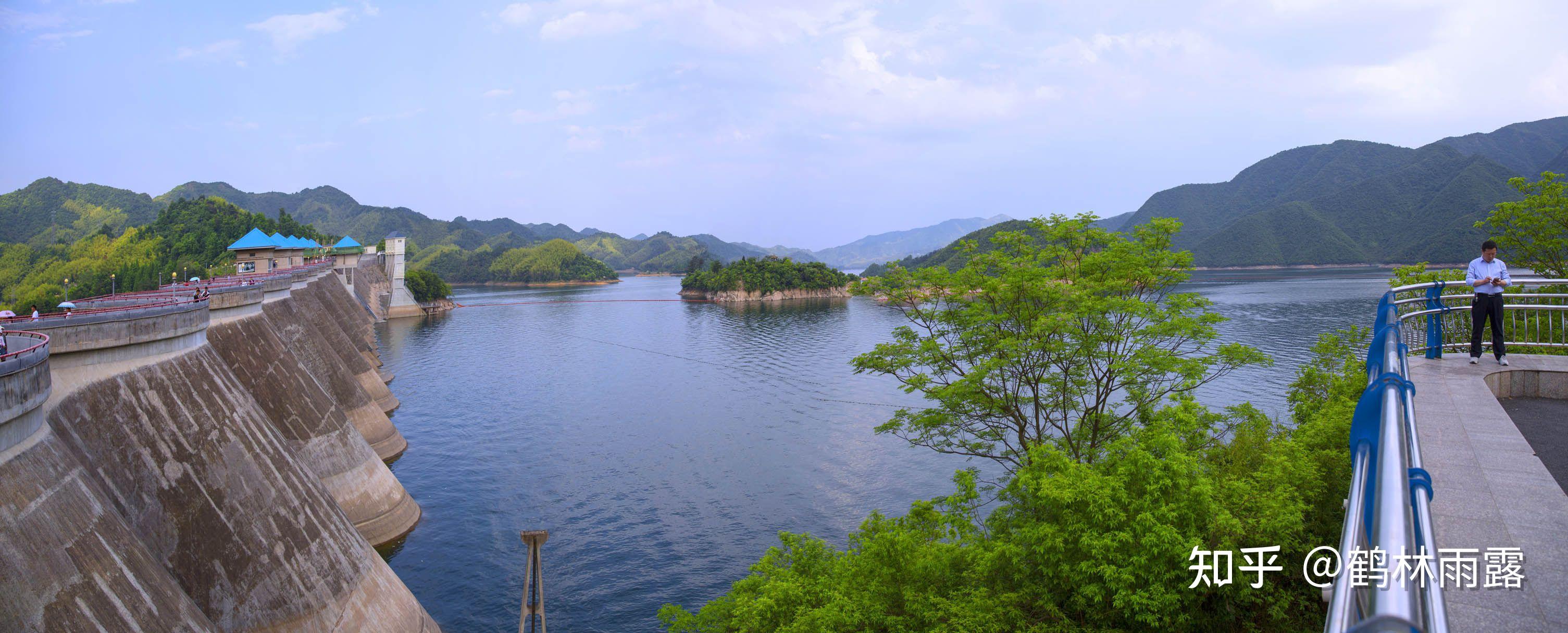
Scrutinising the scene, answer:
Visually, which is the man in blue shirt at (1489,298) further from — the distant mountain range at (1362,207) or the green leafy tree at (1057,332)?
the distant mountain range at (1362,207)

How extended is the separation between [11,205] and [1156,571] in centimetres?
14669

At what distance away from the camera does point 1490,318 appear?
33.5 ft

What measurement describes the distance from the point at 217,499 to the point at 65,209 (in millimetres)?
146367

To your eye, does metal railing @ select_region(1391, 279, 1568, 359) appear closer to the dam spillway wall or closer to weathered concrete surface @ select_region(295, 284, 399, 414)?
the dam spillway wall

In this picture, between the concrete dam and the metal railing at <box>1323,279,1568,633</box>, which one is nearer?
the metal railing at <box>1323,279,1568,633</box>

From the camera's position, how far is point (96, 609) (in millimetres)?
8922

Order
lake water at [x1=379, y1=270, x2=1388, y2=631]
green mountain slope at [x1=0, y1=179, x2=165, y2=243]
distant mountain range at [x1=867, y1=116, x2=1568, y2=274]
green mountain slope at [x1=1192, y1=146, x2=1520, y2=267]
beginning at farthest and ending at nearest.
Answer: green mountain slope at [x1=1192, y1=146, x2=1520, y2=267]
distant mountain range at [x1=867, y1=116, x2=1568, y2=274]
green mountain slope at [x1=0, y1=179, x2=165, y2=243]
lake water at [x1=379, y1=270, x2=1388, y2=631]

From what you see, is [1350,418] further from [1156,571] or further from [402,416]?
[402,416]

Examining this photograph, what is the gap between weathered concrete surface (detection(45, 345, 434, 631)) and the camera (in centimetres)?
1181

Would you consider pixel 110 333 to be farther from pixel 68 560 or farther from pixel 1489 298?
pixel 1489 298

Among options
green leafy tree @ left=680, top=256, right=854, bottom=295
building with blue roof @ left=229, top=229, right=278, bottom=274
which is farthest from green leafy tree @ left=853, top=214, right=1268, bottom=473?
green leafy tree @ left=680, top=256, right=854, bottom=295

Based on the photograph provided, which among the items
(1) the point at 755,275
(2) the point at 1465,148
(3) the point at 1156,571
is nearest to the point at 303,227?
(1) the point at 755,275

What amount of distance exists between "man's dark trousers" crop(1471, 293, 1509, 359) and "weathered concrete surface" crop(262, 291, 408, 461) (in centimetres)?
2973
